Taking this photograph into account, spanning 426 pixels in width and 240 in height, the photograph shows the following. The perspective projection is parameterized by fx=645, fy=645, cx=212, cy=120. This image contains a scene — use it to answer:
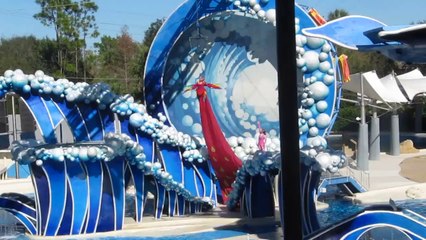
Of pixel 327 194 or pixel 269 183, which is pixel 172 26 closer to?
pixel 269 183

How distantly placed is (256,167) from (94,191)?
121 inches

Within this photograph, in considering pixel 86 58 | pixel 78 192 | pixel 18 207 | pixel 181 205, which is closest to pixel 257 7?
pixel 181 205

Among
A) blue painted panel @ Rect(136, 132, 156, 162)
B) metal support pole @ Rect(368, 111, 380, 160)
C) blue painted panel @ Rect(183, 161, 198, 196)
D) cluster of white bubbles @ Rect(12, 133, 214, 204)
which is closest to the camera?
cluster of white bubbles @ Rect(12, 133, 214, 204)

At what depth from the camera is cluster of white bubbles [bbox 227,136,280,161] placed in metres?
14.4

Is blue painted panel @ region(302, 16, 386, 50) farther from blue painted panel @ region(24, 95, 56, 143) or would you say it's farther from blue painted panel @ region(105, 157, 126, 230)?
blue painted panel @ region(24, 95, 56, 143)

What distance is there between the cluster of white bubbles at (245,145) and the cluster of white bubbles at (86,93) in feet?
6.18

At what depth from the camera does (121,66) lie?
45375 millimetres

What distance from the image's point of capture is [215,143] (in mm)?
13586

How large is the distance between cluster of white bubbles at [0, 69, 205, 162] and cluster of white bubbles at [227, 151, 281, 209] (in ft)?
5.82

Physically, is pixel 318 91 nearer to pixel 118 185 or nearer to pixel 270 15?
pixel 270 15

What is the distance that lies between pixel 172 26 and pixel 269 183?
15.8ft

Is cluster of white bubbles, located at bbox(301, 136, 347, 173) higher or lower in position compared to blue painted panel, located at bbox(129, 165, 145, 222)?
higher

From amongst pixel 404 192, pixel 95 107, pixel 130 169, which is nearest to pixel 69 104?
pixel 95 107

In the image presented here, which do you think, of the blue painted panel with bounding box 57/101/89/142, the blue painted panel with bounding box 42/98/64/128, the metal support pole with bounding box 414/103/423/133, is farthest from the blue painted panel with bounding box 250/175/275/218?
the metal support pole with bounding box 414/103/423/133
